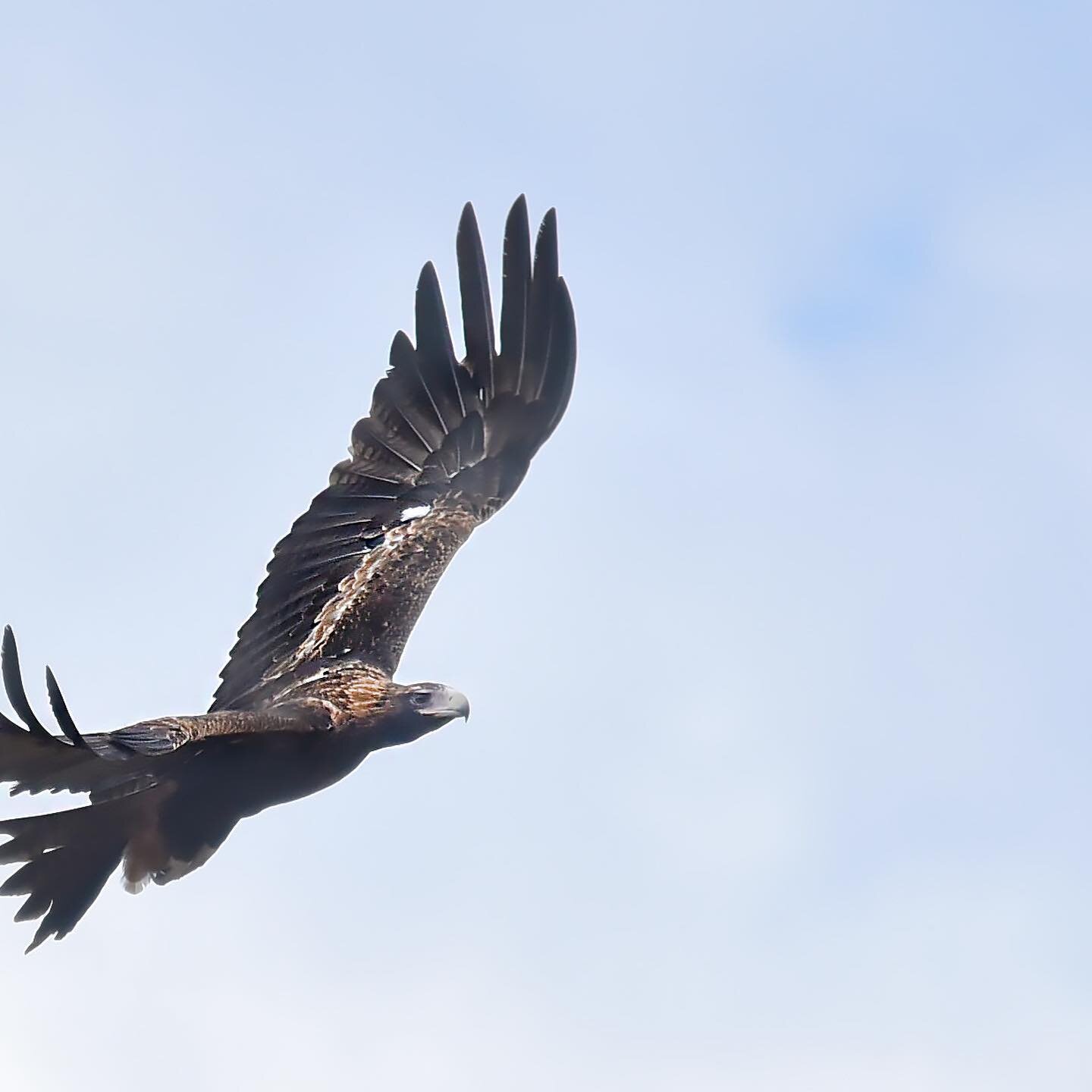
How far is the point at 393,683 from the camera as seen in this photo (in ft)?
52.0

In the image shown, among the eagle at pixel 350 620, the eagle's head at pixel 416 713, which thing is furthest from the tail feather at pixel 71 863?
the eagle's head at pixel 416 713

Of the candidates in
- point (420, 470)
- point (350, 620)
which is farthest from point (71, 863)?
point (420, 470)

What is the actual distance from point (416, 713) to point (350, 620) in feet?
5.47

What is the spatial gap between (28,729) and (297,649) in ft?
14.0

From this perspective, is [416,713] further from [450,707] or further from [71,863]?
[71,863]

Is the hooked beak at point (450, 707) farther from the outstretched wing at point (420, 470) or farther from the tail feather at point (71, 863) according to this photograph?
the tail feather at point (71, 863)

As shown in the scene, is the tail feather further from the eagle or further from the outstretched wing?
the outstretched wing

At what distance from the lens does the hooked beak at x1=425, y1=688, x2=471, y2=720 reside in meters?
15.4

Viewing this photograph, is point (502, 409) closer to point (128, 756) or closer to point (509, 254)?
point (509, 254)

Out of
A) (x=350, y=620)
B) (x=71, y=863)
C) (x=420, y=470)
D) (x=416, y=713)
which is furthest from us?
(x=420, y=470)

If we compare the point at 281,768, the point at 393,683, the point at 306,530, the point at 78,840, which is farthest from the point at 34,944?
the point at 306,530

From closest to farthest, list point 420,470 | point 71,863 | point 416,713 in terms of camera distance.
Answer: point 71,863
point 416,713
point 420,470

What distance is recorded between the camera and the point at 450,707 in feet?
50.6

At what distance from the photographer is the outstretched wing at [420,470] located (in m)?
16.7
